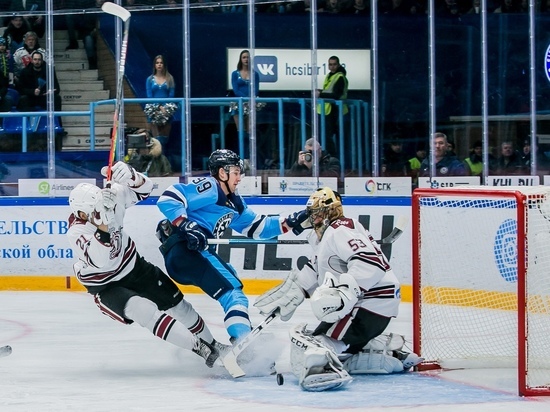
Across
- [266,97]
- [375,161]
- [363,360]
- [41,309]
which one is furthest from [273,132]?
[363,360]

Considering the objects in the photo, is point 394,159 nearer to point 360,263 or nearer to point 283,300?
point 283,300

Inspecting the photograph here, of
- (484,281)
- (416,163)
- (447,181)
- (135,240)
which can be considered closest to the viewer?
(484,281)

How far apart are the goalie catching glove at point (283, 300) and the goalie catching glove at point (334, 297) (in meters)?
0.31

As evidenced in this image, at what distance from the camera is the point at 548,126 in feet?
26.5

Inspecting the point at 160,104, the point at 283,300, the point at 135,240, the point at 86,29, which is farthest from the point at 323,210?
the point at 86,29

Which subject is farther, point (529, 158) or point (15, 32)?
point (15, 32)

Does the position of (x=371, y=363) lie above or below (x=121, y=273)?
below

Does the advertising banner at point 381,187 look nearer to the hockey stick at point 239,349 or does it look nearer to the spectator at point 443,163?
the spectator at point 443,163

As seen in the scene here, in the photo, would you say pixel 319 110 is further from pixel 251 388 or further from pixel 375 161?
pixel 251 388

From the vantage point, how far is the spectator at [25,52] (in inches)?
336

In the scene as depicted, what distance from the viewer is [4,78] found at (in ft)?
28.3

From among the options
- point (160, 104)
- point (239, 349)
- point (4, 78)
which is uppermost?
point (4, 78)

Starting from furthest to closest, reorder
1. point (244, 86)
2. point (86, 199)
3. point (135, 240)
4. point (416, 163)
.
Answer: point (244, 86), point (416, 163), point (135, 240), point (86, 199)

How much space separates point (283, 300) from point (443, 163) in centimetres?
380
